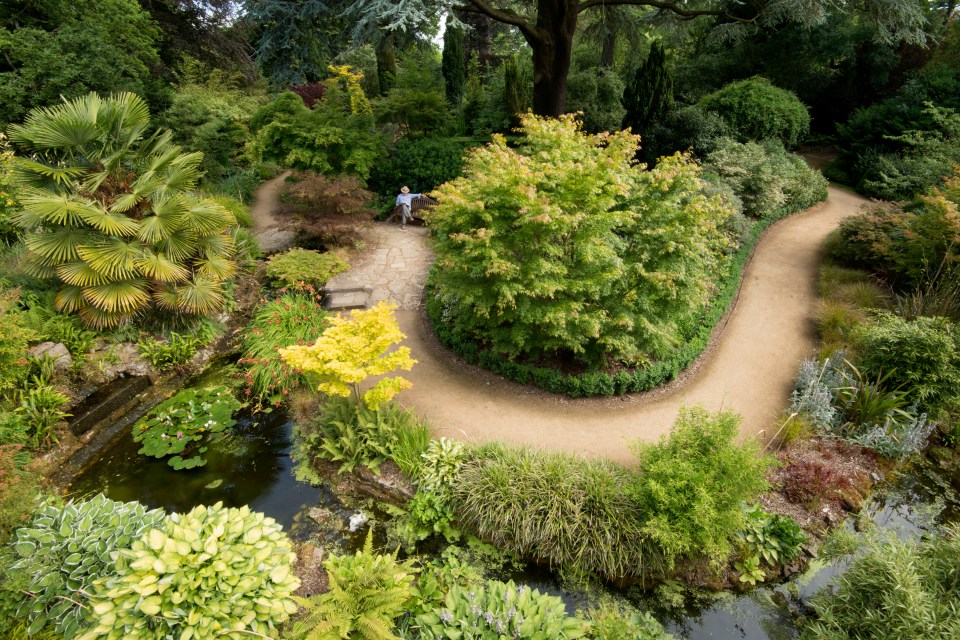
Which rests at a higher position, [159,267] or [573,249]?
[573,249]

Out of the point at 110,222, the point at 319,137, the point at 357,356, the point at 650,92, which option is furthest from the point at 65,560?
the point at 650,92

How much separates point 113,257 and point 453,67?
47.7ft

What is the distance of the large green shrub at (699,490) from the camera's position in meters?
4.79

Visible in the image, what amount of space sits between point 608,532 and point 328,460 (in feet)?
12.4

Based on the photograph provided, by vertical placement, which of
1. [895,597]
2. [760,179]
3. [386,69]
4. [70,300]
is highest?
[386,69]

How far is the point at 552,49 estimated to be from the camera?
1244cm

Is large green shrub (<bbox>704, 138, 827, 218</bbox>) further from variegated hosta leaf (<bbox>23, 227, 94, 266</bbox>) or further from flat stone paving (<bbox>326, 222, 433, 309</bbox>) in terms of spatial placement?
variegated hosta leaf (<bbox>23, 227, 94, 266</bbox>)

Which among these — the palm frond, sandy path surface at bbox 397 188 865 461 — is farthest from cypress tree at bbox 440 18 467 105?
the palm frond

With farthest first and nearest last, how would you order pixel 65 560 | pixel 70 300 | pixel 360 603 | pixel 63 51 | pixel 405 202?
pixel 405 202, pixel 63 51, pixel 70 300, pixel 360 603, pixel 65 560

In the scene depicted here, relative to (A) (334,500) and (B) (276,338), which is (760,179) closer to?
(B) (276,338)

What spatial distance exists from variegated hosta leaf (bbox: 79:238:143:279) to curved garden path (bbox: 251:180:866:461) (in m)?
4.04

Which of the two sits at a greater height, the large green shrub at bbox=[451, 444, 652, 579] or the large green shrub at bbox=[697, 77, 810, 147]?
the large green shrub at bbox=[697, 77, 810, 147]

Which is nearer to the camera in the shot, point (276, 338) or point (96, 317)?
point (96, 317)

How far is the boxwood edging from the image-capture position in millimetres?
7387
